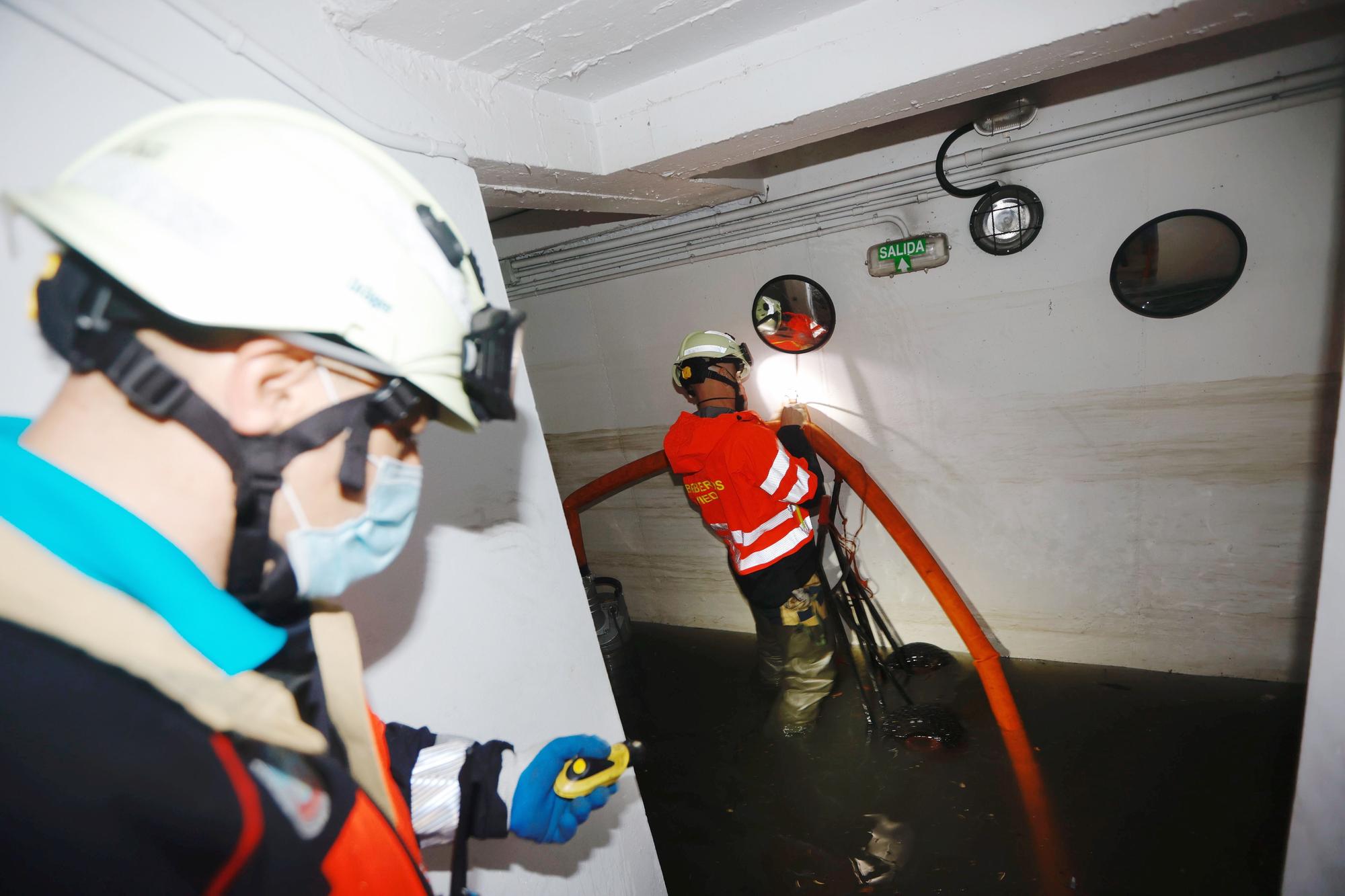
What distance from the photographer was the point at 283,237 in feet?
2.59

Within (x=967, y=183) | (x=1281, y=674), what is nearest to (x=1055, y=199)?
(x=967, y=183)

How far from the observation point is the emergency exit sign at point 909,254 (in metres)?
3.41

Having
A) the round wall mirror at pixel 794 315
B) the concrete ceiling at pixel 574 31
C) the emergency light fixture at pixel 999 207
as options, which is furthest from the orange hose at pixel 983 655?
the concrete ceiling at pixel 574 31

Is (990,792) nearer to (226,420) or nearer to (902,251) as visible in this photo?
(902,251)

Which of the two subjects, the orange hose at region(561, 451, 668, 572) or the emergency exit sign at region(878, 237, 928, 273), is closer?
the emergency exit sign at region(878, 237, 928, 273)

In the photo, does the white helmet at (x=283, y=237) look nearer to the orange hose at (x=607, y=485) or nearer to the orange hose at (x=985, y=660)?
the orange hose at (x=985, y=660)

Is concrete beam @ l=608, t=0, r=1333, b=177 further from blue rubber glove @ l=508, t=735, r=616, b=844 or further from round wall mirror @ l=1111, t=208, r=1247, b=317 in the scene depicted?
blue rubber glove @ l=508, t=735, r=616, b=844

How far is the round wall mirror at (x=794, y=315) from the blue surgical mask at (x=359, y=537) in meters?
3.34

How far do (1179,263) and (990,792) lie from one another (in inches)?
115

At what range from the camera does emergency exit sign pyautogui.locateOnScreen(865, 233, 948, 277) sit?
11.2 ft

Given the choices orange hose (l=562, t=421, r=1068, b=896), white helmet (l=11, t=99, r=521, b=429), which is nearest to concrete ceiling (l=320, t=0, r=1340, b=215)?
white helmet (l=11, t=99, r=521, b=429)

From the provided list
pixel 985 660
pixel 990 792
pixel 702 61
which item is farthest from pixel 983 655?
pixel 702 61

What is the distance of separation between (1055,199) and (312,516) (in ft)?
12.2

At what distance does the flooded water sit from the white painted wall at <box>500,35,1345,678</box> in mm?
403
